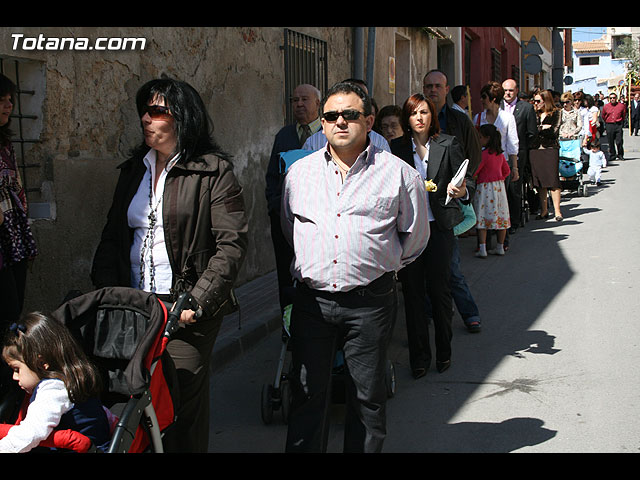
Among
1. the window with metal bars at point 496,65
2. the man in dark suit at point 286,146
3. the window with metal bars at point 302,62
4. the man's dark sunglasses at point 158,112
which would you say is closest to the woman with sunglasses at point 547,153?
the window with metal bars at point 302,62

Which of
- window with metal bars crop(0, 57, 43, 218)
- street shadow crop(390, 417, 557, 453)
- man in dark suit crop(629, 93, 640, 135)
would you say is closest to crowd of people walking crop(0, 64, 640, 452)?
street shadow crop(390, 417, 557, 453)

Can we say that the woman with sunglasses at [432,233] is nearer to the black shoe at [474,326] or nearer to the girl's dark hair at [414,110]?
the girl's dark hair at [414,110]

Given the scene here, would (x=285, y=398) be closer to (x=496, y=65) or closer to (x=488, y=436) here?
(x=488, y=436)

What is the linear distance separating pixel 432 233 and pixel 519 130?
7213 mm

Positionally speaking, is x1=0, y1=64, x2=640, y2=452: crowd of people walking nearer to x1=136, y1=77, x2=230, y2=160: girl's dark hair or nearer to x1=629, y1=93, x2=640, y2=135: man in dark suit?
x1=136, y1=77, x2=230, y2=160: girl's dark hair

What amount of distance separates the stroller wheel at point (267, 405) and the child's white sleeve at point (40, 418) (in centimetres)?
201

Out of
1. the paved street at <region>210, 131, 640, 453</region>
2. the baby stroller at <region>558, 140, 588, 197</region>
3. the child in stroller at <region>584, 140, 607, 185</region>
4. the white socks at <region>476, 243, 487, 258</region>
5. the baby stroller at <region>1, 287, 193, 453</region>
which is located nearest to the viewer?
the baby stroller at <region>1, 287, 193, 453</region>

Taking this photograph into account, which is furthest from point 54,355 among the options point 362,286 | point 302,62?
point 302,62

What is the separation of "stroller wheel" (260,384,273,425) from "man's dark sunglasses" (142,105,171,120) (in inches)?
78.1

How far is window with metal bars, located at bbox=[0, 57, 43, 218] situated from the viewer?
18.5 feet

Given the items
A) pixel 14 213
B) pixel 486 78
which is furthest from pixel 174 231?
pixel 486 78

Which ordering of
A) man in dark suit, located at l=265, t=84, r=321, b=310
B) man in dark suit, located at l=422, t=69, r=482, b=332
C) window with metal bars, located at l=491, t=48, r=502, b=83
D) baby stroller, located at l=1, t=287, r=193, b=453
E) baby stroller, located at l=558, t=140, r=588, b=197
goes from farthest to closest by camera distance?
window with metal bars, located at l=491, t=48, r=502, b=83, baby stroller, located at l=558, t=140, r=588, b=197, man in dark suit, located at l=422, t=69, r=482, b=332, man in dark suit, located at l=265, t=84, r=321, b=310, baby stroller, located at l=1, t=287, r=193, b=453

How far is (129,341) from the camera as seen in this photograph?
10.8ft
